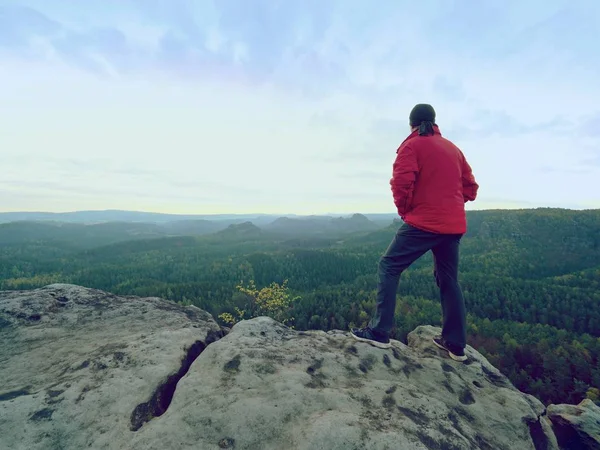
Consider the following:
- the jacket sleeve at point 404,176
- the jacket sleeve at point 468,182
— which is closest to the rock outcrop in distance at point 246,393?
the jacket sleeve at point 404,176

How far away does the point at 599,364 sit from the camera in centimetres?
Result: 3031

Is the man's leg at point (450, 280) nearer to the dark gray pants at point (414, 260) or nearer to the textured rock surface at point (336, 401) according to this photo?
the dark gray pants at point (414, 260)

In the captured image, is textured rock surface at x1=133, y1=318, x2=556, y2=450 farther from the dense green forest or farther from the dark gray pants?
the dense green forest

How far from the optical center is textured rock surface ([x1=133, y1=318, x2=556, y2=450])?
458 centimetres

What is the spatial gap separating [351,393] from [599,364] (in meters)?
39.4

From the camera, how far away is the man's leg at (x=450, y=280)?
707 cm

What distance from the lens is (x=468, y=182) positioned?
7547mm

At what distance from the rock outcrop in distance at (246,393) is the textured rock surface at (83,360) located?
27 mm

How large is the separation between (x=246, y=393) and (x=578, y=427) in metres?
8.18

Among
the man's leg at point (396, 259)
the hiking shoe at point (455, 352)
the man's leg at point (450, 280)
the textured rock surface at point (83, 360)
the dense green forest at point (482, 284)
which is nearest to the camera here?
the textured rock surface at point (83, 360)

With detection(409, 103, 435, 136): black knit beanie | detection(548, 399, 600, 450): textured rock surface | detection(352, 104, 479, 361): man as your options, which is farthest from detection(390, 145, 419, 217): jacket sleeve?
detection(548, 399, 600, 450): textured rock surface

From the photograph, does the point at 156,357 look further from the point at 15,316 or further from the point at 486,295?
the point at 486,295

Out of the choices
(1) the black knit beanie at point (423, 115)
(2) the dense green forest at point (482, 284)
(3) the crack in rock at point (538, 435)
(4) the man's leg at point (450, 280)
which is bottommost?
(2) the dense green forest at point (482, 284)

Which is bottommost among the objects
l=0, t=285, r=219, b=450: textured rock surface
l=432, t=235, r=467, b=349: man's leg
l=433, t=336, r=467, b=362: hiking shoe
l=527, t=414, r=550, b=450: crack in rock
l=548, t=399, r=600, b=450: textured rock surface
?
l=548, t=399, r=600, b=450: textured rock surface
